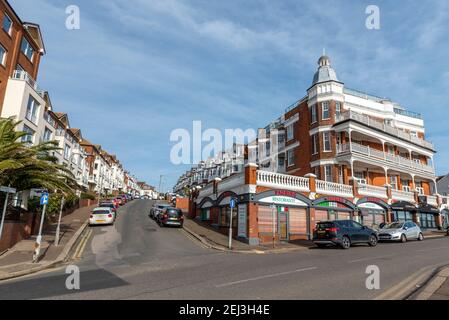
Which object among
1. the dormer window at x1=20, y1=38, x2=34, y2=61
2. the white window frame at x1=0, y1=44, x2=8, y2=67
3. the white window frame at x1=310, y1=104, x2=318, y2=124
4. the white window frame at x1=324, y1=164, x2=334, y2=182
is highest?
the dormer window at x1=20, y1=38, x2=34, y2=61

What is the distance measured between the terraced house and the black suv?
352 centimetres

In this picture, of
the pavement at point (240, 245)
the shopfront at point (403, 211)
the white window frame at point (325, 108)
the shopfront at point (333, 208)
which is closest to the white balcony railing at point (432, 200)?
the shopfront at point (403, 211)

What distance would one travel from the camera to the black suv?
56.7 ft

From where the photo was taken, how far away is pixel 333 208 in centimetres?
2470

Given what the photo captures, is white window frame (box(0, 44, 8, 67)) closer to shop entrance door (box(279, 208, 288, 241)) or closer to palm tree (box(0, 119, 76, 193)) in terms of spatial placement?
palm tree (box(0, 119, 76, 193))

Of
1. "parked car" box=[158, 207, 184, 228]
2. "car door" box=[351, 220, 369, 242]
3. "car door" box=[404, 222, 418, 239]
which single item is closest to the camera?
"car door" box=[351, 220, 369, 242]

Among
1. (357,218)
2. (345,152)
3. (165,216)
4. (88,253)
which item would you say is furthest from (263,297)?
(345,152)

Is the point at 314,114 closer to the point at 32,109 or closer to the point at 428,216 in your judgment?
the point at 428,216

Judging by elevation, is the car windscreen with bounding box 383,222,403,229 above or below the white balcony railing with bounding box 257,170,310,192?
below

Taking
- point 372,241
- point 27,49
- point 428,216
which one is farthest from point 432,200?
point 27,49

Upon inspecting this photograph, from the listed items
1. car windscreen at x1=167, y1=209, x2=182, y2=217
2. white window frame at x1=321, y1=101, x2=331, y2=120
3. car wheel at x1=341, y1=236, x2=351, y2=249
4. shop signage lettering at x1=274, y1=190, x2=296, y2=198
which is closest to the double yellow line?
car windscreen at x1=167, y1=209, x2=182, y2=217

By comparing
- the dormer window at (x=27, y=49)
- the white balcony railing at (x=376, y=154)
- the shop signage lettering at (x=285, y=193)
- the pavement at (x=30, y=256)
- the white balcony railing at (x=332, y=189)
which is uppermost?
the dormer window at (x=27, y=49)

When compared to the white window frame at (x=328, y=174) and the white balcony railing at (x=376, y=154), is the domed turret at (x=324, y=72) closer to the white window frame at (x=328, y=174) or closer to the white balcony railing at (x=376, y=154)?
the white balcony railing at (x=376, y=154)

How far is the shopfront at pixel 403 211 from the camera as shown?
30.6m
